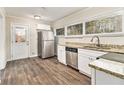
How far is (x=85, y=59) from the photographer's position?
294 centimetres

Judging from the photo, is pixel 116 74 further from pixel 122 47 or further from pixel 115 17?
pixel 115 17

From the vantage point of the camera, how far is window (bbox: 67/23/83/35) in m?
4.05

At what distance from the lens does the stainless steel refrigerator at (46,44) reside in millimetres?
5312

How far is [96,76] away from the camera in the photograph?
1.07 metres

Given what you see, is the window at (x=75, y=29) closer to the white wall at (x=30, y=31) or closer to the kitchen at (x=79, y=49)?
the kitchen at (x=79, y=49)

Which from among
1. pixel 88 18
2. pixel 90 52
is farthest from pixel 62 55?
pixel 88 18

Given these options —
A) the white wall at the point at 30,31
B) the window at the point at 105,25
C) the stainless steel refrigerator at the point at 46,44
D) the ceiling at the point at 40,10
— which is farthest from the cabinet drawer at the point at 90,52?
the white wall at the point at 30,31

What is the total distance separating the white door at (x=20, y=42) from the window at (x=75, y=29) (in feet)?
8.41

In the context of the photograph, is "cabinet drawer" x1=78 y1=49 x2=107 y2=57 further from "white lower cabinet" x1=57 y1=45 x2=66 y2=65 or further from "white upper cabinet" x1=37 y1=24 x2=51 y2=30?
"white upper cabinet" x1=37 y1=24 x2=51 y2=30

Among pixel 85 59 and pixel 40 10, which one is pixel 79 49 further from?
pixel 40 10

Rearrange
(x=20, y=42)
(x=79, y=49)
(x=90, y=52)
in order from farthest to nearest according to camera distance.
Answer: (x=20, y=42), (x=79, y=49), (x=90, y=52)

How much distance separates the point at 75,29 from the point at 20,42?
319 centimetres
